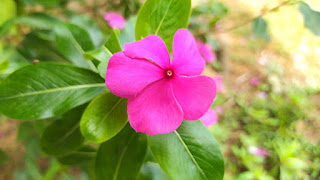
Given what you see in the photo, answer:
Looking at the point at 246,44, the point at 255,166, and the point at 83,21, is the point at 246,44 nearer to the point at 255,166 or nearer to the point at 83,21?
the point at 255,166

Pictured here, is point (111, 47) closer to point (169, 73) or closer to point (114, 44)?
point (114, 44)

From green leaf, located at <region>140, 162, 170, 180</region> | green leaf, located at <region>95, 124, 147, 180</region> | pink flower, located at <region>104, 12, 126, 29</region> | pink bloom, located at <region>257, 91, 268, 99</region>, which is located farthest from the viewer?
pink bloom, located at <region>257, 91, 268, 99</region>

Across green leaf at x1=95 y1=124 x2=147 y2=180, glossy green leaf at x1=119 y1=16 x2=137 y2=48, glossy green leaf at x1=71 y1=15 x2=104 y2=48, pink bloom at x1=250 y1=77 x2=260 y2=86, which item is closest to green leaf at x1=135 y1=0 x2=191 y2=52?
glossy green leaf at x1=119 y1=16 x2=137 y2=48

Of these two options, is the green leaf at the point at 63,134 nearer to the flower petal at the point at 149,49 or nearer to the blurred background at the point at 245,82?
the blurred background at the point at 245,82

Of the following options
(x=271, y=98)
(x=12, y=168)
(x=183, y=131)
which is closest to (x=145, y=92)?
(x=183, y=131)

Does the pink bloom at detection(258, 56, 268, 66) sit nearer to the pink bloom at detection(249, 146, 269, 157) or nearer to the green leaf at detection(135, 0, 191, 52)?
the pink bloom at detection(249, 146, 269, 157)

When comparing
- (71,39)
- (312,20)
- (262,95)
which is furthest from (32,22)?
(262,95)
